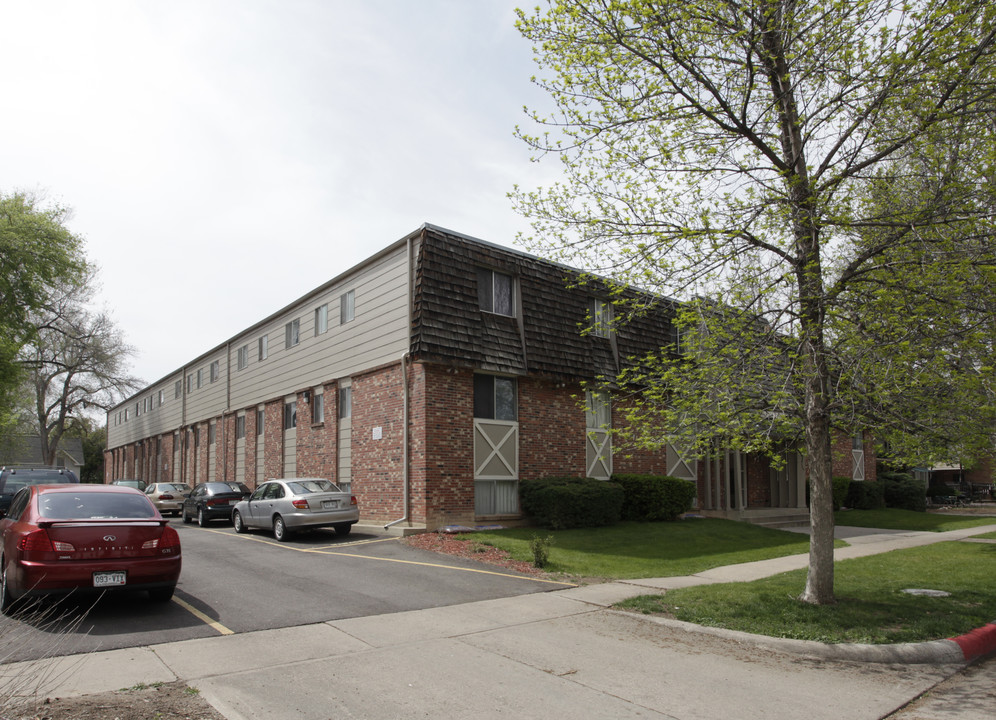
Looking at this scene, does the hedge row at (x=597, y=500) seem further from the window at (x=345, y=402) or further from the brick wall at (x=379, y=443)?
the window at (x=345, y=402)

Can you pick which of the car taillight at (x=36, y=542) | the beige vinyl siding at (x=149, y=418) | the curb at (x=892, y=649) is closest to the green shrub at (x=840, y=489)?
the curb at (x=892, y=649)

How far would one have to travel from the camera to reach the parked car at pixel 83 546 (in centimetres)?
789

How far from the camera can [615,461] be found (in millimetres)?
20812

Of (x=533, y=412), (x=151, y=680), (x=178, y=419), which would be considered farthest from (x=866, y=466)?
(x=178, y=419)

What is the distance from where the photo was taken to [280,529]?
52.6 feet

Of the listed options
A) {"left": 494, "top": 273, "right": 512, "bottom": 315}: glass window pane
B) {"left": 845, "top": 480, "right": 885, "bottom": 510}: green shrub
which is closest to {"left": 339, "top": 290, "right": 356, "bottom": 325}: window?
{"left": 494, "top": 273, "right": 512, "bottom": 315}: glass window pane

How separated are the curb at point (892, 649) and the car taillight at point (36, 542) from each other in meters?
7.78

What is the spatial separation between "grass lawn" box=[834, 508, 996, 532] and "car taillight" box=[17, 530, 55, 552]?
21986mm

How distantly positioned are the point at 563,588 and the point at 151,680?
6.11 metres

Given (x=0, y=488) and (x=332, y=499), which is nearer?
(x=332, y=499)

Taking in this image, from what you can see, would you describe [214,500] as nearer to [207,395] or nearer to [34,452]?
[207,395]

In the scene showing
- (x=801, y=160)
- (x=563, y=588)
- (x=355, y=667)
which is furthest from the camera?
(x=563, y=588)

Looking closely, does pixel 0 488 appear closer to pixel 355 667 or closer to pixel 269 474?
pixel 269 474

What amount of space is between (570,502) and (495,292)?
5.75 metres
